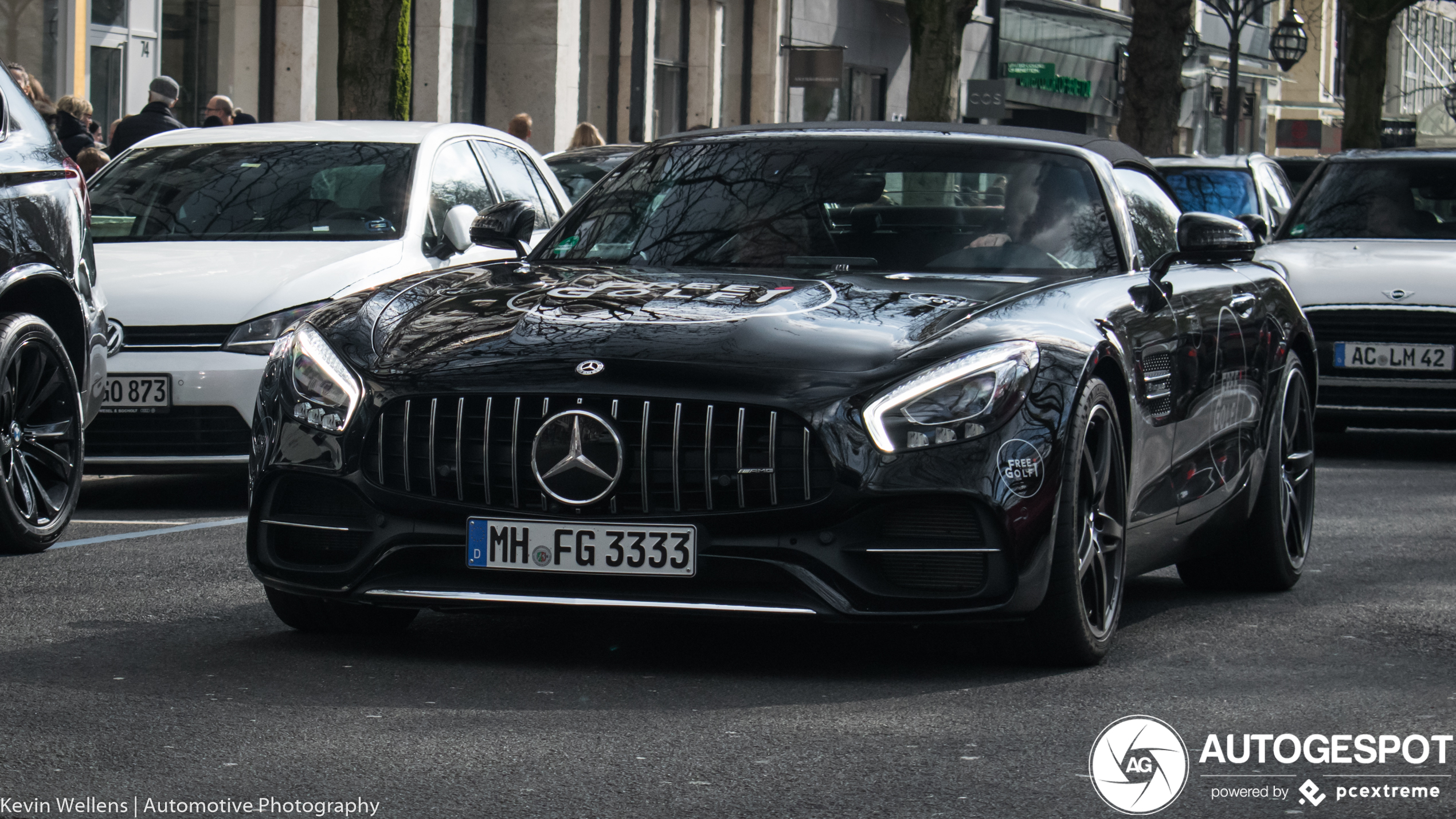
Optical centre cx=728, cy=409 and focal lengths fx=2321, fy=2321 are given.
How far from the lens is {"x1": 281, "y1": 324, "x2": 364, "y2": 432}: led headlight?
18.3ft

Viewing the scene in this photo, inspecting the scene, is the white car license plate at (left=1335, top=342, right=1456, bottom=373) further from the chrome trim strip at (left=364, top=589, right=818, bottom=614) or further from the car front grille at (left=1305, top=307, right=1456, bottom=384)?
the chrome trim strip at (left=364, top=589, right=818, bottom=614)

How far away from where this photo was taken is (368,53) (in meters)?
16.8

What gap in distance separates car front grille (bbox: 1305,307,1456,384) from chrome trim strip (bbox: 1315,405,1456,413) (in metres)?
0.06

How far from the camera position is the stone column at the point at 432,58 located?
93.8ft

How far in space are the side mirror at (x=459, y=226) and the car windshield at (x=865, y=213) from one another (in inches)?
123

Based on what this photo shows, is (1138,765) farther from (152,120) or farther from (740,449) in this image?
(152,120)

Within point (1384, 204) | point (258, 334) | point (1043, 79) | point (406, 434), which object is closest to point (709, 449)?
point (406, 434)

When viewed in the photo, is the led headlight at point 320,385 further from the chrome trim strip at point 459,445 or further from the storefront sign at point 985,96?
the storefront sign at point 985,96

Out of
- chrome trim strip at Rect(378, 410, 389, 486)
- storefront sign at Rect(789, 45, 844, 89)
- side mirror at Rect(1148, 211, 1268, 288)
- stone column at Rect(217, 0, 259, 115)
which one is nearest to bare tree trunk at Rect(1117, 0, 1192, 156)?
storefront sign at Rect(789, 45, 844, 89)

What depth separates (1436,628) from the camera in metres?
6.61

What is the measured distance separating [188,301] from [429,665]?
4298 mm

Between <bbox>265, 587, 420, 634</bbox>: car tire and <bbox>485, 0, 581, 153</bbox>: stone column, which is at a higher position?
<bbox>485, 0, 581, 153</bbox>: stone column

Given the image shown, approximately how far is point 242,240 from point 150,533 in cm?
218

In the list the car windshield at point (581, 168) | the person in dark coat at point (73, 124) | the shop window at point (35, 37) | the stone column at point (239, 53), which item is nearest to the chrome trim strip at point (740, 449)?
the car windshield at point (581, 168)
